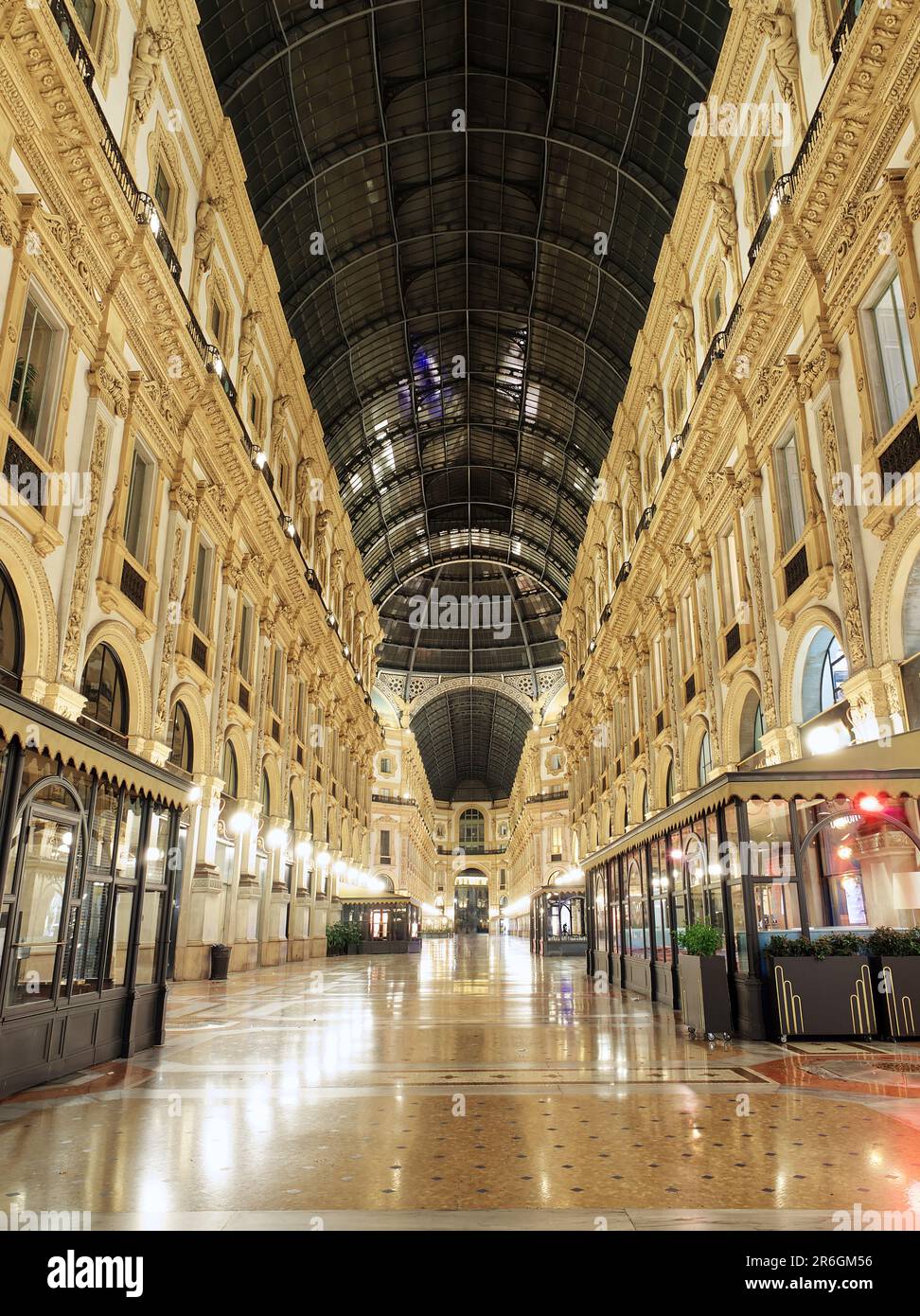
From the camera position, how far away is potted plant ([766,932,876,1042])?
1009cm

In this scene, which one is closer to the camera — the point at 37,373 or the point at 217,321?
the point at 37,373

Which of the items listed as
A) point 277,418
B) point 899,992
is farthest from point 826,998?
point 277,418

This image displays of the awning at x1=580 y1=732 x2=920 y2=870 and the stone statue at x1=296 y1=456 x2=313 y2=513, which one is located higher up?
the stone statue at x1=296 y1=456 x2=313 y2=513

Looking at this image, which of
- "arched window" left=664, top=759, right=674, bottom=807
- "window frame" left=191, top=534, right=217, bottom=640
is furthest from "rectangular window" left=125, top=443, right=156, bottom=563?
"arched window" left=664, top=759, right=674, bottom=807

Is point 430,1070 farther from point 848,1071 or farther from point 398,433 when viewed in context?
point 398,433

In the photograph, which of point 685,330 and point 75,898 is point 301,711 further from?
point 75,898

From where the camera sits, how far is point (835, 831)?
14.4 m

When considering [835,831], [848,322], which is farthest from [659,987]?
[848,322]

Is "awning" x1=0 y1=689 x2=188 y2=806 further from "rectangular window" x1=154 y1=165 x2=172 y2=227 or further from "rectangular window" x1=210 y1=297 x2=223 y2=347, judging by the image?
"rectangular window" x1=210 y1=297 x2=223 y2=347

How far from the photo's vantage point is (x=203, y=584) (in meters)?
22.2

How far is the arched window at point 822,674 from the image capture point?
1509 cm

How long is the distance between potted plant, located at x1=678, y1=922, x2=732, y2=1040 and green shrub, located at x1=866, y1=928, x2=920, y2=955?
179 cm

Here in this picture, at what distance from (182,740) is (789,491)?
14.4 meters

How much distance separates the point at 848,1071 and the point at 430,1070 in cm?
391
